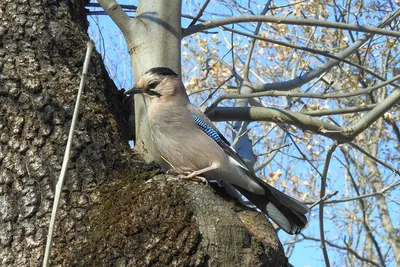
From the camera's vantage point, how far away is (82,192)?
2.53 metres

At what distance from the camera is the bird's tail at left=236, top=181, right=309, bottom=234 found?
3.25 meters

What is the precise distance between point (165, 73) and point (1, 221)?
1198 mm

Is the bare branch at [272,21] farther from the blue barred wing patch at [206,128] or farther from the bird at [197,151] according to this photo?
the blue barred wing patch at [206,128]

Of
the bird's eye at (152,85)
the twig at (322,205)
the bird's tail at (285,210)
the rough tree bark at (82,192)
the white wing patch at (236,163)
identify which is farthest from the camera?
the twig at (322,205)

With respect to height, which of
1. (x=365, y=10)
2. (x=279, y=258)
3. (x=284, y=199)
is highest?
(x=365, y=10)

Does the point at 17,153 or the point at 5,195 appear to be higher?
the point at 17,153

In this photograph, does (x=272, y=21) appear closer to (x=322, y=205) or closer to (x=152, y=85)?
(x=152, y=85)

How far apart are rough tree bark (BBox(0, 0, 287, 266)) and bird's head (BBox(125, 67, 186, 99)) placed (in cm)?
39

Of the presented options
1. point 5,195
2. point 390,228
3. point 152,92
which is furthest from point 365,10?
point 5,195

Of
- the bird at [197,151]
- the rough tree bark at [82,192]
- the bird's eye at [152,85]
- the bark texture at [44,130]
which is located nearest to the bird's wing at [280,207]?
the bird at [197,151]

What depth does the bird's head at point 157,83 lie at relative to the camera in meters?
3.29

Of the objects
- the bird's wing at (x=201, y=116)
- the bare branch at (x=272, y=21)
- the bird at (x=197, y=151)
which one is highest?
the bare branch at (x=272, y=21)

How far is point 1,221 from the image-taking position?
2.45m

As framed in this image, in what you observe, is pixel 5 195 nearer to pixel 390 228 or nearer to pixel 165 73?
pixel 165 73
